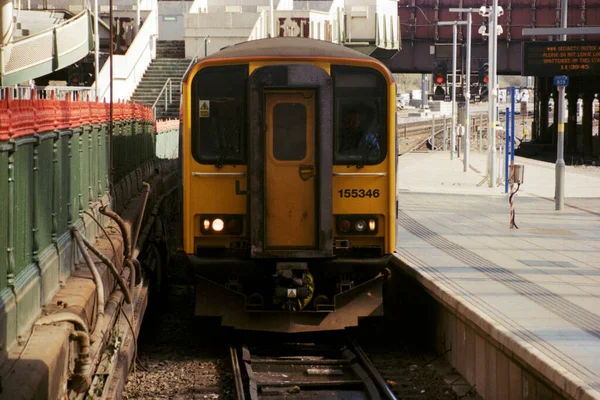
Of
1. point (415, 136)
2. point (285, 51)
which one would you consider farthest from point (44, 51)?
point (415, 136)

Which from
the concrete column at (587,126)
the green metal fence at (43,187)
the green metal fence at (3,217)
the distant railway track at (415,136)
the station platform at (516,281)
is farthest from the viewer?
the distant railway track at (415,136)

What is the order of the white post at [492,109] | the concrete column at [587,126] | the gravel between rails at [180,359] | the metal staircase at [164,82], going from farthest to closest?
the concrete column at [587,126], the metal staircase at [164,82], the white post at [492,109], the gravel between rails at [180,359]

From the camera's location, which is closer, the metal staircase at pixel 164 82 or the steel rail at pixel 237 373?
the steel rail at pixel 237 373

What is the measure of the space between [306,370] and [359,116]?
2799 millimetres

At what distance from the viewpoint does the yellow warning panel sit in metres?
13.5

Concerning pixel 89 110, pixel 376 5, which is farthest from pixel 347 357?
pixel 376 5

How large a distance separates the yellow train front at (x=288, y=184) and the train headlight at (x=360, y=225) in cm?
1

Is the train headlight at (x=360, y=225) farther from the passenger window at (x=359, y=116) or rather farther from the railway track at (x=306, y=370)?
the railway track at (x=306, y=370)

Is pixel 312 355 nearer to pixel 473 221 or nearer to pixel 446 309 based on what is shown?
pixel 446 309

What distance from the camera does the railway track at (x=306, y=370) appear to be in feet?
38.5

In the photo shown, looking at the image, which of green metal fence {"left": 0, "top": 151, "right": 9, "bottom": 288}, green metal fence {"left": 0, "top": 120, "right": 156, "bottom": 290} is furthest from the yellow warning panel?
green metal fence {"left": 0, "top": 151, "right": 9, "bottom": 288}

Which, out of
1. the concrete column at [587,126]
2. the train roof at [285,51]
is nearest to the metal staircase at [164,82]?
the concrete column at [587,126]

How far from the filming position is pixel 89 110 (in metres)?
13.7

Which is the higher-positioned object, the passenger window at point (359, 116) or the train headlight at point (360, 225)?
the passenger window at point (359, 116)
